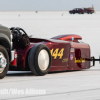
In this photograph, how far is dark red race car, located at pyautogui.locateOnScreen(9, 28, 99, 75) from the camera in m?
7.73

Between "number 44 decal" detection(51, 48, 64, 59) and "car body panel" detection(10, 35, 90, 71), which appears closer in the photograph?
"car body panel" detection(10, 35, 90, 71)

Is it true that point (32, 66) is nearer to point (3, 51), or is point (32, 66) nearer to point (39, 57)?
point (39, 57)

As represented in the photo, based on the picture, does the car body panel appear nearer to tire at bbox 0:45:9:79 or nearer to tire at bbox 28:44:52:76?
tire at bbox 28:44:52:76

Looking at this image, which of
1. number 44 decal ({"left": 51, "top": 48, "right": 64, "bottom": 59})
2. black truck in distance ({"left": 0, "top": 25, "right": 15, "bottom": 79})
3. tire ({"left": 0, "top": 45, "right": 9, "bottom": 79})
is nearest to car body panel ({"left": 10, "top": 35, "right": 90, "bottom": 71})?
number 44 decal ({"left": 51, "top": 48, "right": 64, "bottom": 59})

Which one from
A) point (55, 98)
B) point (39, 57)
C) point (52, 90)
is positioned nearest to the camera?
point (55, 98)

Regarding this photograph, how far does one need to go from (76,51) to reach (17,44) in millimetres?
1818

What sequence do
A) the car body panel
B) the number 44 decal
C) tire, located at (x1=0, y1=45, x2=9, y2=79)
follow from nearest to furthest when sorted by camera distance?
tire, located at (x1=0, y1=45, x2=9, y2=79) < the car body panel < the number 44 decal

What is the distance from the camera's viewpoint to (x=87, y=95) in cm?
519

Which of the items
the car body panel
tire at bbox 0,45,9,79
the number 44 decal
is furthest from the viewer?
the number 44 decal

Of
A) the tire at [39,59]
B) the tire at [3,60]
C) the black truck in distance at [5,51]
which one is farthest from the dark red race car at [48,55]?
the tire at [3,60]

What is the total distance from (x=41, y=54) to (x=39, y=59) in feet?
0.43

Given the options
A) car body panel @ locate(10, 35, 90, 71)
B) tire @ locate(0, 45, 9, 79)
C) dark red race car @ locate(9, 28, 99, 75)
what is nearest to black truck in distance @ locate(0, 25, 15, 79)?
tire @ locate(0, 45, 9, 79)

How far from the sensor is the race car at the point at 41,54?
303 inches

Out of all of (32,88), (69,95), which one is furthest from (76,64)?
(69,95)
